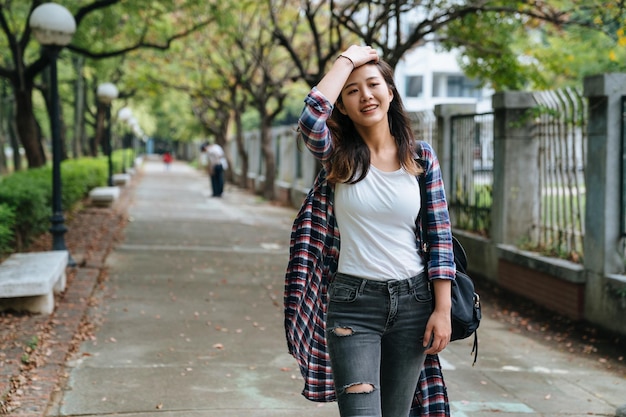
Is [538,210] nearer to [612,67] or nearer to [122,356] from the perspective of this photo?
[612,67]

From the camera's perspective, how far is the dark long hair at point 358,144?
2955mm

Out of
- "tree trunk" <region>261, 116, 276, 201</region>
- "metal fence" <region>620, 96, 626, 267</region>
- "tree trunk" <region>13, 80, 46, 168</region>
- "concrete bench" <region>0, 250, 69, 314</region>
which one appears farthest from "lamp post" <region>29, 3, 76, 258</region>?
"tree trunk" <region>261, 116, 276, 201</region>

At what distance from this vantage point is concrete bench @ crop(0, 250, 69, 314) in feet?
23.0

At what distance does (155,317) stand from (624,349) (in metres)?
4.29

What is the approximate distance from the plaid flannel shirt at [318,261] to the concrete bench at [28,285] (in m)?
4.51

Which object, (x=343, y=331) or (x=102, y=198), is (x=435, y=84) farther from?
(x=343, y=331)

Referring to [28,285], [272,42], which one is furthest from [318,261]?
[272,42]

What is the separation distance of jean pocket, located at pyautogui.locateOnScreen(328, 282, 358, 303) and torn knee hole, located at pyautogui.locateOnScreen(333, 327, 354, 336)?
0.32 feet

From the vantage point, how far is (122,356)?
637 cm

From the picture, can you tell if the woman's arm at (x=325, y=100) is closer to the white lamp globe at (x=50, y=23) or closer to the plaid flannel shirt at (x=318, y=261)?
the plaid flannel shirt at (x=318, y=261)

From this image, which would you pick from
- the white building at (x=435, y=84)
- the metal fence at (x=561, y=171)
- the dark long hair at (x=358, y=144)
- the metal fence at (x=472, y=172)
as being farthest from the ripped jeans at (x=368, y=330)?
the white building at (x=435, y=84)

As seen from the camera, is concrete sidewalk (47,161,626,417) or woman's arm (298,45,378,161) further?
concrete sidewalk (47,161,626,417)

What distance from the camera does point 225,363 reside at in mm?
6262

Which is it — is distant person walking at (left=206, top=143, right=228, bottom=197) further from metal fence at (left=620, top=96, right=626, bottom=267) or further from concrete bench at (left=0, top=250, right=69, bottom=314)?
metal fence at (left=620, top=96, right=626, bottom=267)
